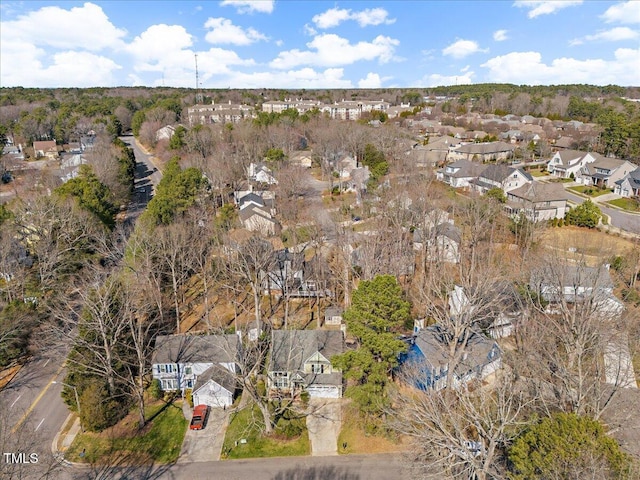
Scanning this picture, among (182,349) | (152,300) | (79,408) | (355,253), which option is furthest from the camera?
(355,253)

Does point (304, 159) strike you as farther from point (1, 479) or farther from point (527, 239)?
point (1, 479)

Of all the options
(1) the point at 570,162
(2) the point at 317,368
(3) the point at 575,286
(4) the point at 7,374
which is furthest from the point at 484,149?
(4) the point at 7,374

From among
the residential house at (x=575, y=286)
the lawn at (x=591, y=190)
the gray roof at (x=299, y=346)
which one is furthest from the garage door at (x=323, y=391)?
the lawn at (x=591, y=190)

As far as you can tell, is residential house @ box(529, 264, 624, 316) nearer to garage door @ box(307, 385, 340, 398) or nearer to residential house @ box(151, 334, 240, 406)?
garage door @ box(307, 385, 340, 398)

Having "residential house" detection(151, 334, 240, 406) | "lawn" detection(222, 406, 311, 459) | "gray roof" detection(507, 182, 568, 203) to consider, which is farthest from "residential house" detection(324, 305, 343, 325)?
"gray roof" detection(507, 182, 568, 203)

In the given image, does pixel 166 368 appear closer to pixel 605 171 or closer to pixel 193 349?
pixel 193 349

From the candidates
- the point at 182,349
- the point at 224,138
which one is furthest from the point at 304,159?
the point at 182,349
